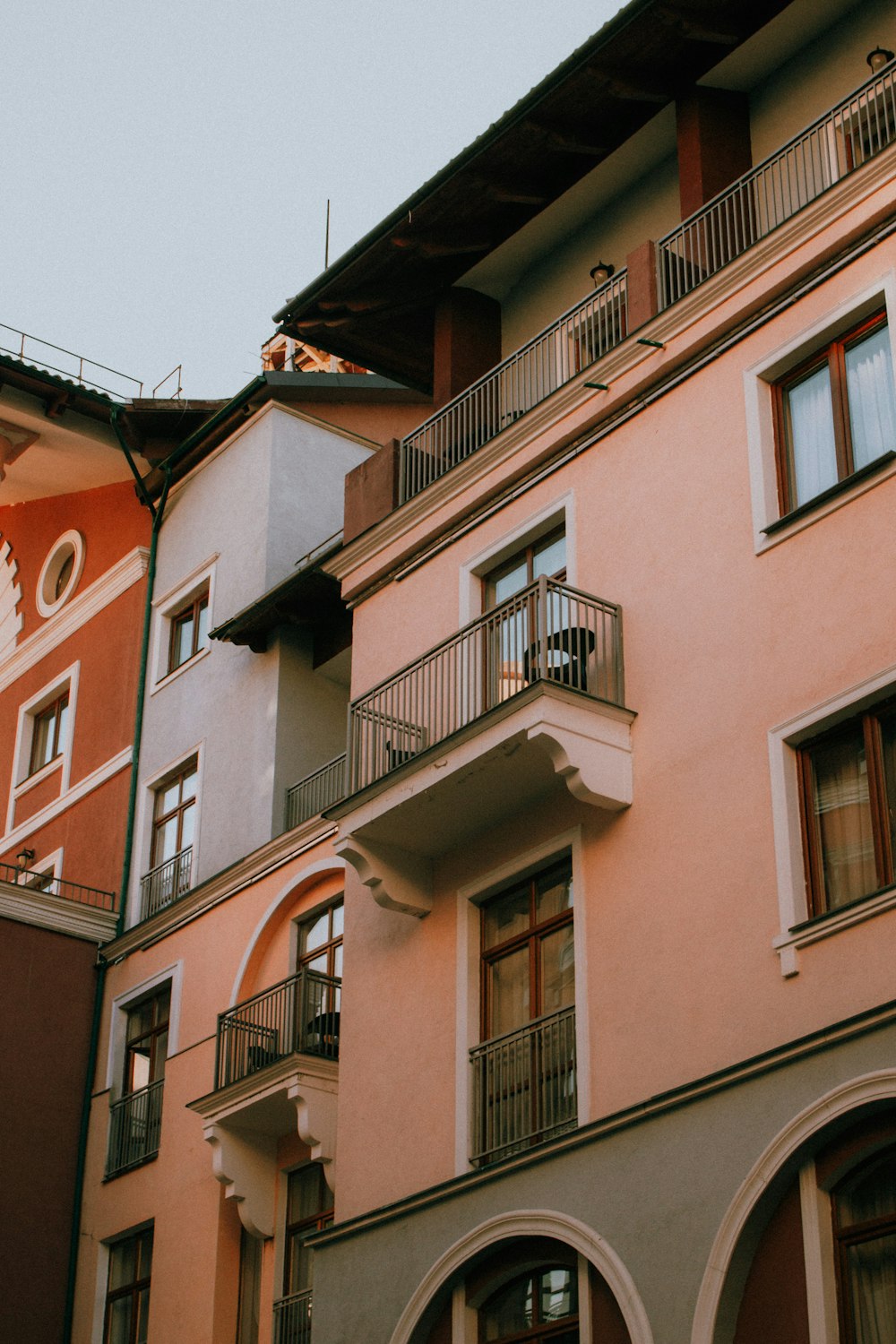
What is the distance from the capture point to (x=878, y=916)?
42.9ft

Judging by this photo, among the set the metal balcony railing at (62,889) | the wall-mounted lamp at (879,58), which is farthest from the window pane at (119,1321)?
the wall-mounted lamp at (879,58)

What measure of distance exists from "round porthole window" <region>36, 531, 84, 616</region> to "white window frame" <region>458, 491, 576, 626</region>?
14243 millimetres

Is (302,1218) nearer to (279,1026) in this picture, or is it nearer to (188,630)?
(279,1026)

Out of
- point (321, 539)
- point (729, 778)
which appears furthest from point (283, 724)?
point (729, 778)

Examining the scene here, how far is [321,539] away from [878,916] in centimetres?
1594

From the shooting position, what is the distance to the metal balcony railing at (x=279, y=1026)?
21344mm

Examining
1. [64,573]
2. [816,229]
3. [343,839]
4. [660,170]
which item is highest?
[64,573]

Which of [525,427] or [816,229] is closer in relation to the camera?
[816,229]

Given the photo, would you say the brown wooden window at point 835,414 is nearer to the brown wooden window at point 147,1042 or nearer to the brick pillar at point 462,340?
the brick pillar at point 462,340

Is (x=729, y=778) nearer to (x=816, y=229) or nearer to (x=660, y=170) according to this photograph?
(x=816, y=229)

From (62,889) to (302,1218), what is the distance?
850cm

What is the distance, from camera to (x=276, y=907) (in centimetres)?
2348

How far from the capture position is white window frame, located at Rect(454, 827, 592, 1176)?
15211 millimetres

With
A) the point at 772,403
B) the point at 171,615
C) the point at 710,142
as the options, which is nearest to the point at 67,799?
the point at 171,615
